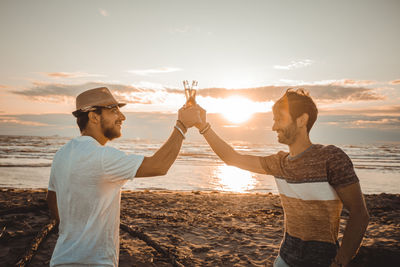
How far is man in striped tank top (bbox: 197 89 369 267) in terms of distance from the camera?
1.99m

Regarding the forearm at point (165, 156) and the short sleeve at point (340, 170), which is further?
the forearm at point (165, 156)

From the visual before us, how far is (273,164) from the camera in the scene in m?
2.56

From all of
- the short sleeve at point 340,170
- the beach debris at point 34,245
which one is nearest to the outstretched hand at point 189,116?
the short sleeve at point 340,170

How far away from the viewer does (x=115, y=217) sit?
2357 mm

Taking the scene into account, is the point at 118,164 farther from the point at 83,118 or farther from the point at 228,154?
the point at 228,154

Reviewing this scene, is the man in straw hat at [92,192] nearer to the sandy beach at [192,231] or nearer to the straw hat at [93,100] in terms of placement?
the straw hat at [93,100]

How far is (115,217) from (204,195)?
975 cm

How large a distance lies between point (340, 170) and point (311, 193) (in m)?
0.29

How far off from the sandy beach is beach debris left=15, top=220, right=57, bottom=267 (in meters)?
0.02

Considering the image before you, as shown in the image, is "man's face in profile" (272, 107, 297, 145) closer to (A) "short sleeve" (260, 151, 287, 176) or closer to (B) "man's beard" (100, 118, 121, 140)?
(A) "short sleeve" (260, 151, 287, 176)

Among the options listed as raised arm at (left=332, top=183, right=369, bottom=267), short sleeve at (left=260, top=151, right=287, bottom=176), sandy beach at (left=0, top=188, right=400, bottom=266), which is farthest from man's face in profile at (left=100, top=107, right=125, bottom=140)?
sandy beach at (left=0, top=188, right=400, bottom=266)

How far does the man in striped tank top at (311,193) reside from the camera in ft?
6.54

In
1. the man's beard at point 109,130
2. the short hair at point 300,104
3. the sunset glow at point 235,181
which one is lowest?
the sunset glow at point 235,181

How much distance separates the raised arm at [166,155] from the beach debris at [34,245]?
10.9 ft
